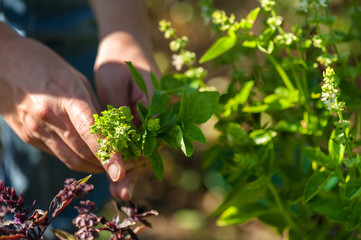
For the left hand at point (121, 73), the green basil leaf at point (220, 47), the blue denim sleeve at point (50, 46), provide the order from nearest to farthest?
the green basil leaf at point (220, 47), the left hand at point (121, 73), the blue denim sleeve at point (50, 46)

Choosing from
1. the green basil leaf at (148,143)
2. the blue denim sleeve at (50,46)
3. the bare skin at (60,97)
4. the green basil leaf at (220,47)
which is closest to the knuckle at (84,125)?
the bare skin at (60,97)

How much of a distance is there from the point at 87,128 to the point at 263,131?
316mm

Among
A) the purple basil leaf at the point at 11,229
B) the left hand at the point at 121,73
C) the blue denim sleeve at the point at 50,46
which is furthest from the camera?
the blue denim sleeve at the point at 50,46

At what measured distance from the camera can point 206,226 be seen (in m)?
2.09

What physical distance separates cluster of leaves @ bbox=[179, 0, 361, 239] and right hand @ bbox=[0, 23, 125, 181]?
25 cm

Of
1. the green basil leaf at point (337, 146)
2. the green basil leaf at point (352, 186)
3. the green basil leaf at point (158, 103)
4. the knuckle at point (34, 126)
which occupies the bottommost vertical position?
the green basil leaf at point (352, 186)

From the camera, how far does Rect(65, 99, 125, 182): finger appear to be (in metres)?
0.68

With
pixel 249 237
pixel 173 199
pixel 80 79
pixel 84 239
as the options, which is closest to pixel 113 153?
pixel 84 239

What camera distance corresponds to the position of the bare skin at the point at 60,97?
0.76 metres

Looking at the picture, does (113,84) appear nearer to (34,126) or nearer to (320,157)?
(34,126)

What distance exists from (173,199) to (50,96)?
1604 millimetres

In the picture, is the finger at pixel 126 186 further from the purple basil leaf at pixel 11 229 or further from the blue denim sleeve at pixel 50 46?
the blue denim sleeve at pixel 50 46

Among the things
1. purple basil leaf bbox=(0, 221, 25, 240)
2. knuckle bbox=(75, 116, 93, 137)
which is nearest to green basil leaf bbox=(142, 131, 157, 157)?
knuckle bbox=(75, 116, 93, 137)

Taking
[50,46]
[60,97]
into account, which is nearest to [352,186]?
[60,97]
